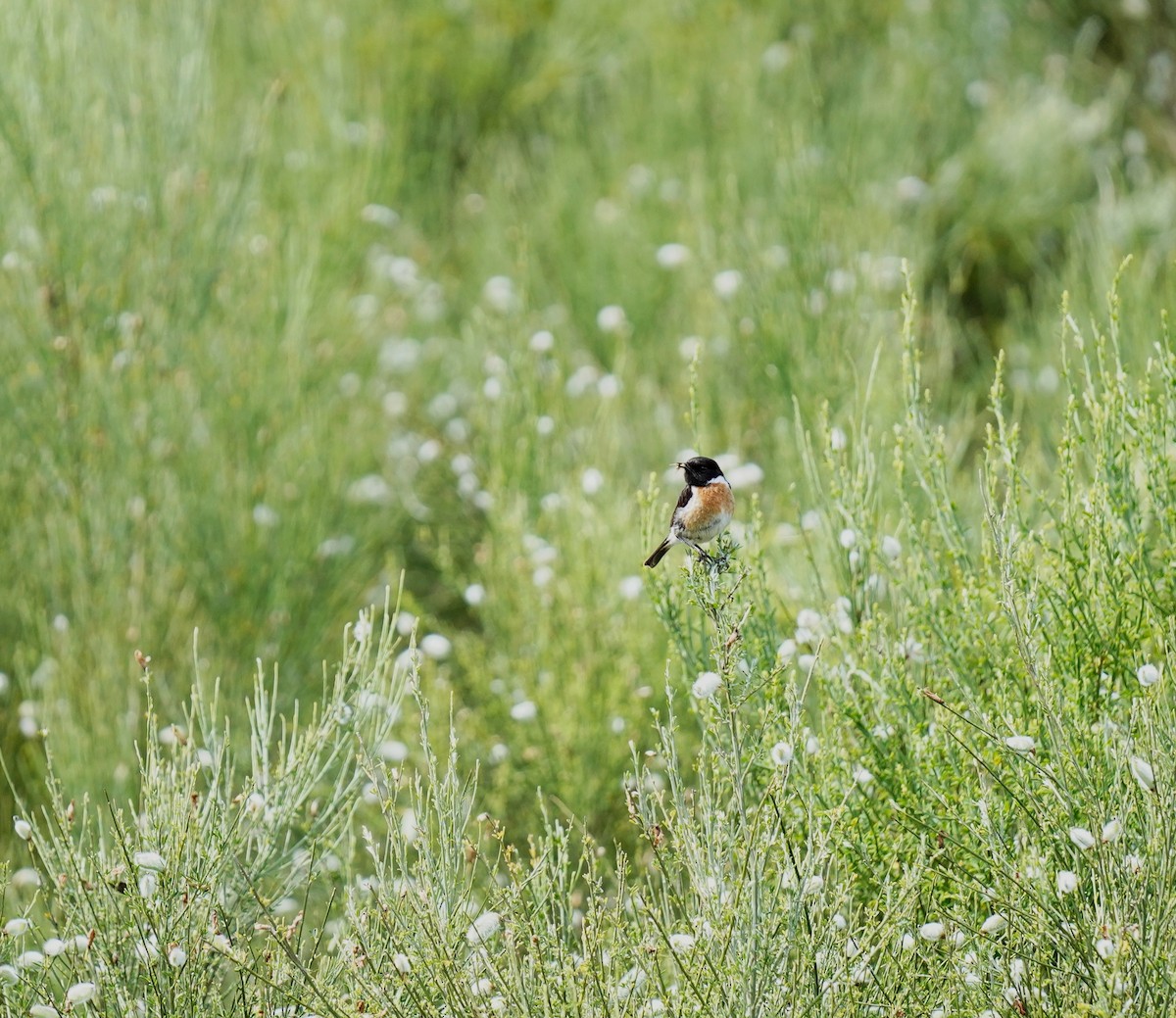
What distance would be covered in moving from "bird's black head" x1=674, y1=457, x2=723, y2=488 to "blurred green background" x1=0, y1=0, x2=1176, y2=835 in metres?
0.21

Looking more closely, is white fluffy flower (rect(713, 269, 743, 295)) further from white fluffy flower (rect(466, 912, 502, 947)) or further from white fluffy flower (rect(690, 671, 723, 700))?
white fluffy flower (rect(466, 912, 502, 947))

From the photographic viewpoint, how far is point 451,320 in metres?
7.71

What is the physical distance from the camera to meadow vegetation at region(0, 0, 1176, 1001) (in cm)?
273

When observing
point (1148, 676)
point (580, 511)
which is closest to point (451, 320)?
point (580, 511)

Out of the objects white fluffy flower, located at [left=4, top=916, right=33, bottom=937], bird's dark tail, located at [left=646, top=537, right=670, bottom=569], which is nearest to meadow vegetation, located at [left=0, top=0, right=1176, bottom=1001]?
white fluffy flower, located at [left=4, top=916, right=33, bottom=937]

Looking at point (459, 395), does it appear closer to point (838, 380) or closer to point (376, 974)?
point (838, 380)

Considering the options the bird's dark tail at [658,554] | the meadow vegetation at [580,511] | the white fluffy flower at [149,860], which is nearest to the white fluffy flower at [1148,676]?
the meadow vegetation at [580,511]

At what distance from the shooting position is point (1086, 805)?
8.67 feet

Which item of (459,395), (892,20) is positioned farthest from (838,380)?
(892,20)

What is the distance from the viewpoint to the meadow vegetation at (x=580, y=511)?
2729mm

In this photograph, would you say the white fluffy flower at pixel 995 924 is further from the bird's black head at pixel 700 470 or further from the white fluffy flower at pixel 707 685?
the bird's black head at pixel 700 470

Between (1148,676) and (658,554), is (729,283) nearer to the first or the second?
(658,554)

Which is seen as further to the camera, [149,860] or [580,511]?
[580,511]

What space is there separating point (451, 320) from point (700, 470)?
468 cm
